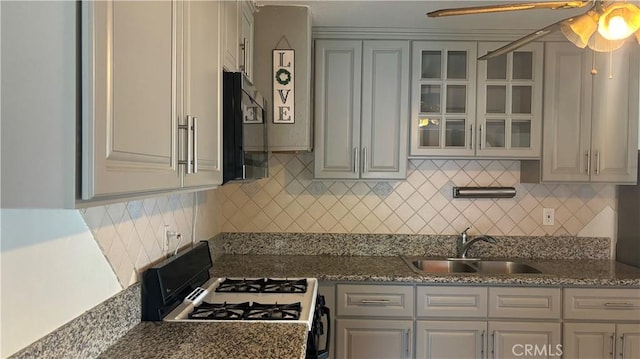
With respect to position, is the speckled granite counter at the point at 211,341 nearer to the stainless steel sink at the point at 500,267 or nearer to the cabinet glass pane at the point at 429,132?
the cabinet glass pane at the point at 429,132

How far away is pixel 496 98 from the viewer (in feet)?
8.93

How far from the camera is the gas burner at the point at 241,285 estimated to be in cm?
208

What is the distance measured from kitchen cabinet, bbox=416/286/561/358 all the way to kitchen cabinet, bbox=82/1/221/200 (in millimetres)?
1504

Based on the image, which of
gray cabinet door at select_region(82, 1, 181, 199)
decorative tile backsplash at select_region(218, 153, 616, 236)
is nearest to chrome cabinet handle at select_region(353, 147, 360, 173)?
decorative tile backsplash at select_region(218, 153, 616, 236)

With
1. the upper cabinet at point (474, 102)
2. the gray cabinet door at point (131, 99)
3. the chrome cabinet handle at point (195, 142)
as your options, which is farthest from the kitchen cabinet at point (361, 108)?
the gray cabinet door at point (131, 99)

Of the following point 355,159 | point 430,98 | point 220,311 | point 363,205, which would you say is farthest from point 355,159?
point 220,311

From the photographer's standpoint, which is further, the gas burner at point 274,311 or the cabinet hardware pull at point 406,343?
the cabinet hardware pull at point 406,343

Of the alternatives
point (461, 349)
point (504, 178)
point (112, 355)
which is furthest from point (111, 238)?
point (504, 178)

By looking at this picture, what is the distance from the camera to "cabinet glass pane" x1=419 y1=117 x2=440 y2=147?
106 inches

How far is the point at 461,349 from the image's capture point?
2.40 metres

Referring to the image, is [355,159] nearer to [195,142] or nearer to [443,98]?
[443,98]

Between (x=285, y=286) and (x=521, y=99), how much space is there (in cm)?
184

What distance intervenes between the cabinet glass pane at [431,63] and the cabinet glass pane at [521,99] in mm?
482

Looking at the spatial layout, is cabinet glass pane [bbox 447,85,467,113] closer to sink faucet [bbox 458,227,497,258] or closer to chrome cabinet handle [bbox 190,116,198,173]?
sink faucet [bbox 458,227,497,258]
